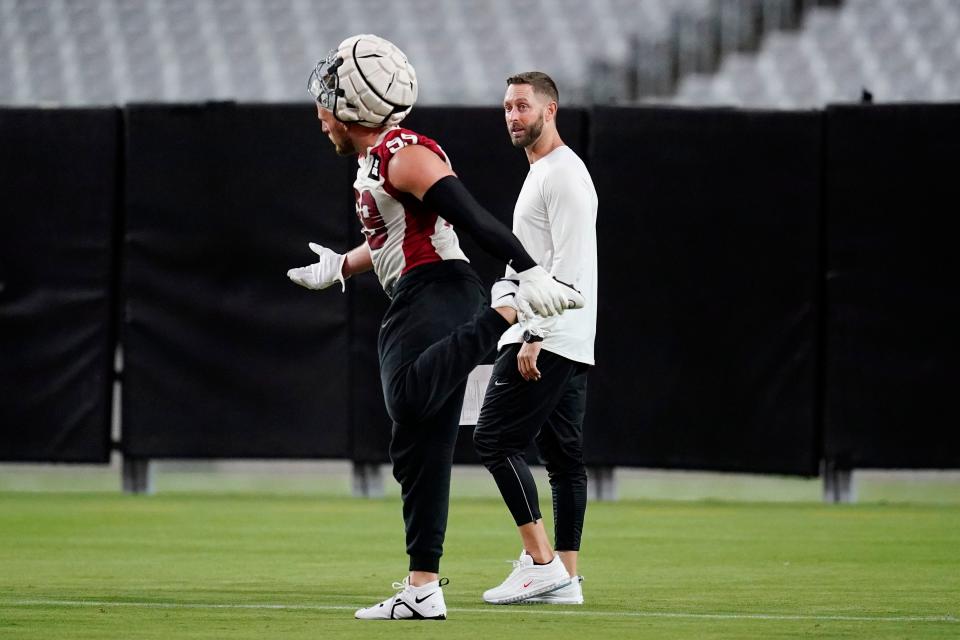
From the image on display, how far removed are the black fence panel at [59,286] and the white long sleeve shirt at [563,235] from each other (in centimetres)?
539

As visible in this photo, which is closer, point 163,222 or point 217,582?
point 217,582

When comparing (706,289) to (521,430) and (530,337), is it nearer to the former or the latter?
(521,430)

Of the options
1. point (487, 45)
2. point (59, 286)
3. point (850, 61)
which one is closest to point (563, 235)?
point (59, 286)

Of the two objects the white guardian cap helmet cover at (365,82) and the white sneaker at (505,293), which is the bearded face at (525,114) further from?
the white sneaker at (505,293)

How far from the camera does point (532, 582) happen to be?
A: 17.5 ft

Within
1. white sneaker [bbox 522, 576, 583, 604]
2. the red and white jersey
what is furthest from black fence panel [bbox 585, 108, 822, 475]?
the red and white jersey

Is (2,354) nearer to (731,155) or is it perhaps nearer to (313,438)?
(313,438)

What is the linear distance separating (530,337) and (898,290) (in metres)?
5.17

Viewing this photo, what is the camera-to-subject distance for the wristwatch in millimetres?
5098

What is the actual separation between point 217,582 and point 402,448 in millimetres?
1547

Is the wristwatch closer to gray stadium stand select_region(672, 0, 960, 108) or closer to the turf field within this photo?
the turf field

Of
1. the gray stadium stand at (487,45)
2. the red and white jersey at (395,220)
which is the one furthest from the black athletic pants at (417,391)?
the gray stadium stand at (487,45)

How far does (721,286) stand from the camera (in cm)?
982

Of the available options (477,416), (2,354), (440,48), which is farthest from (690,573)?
(440,48)
